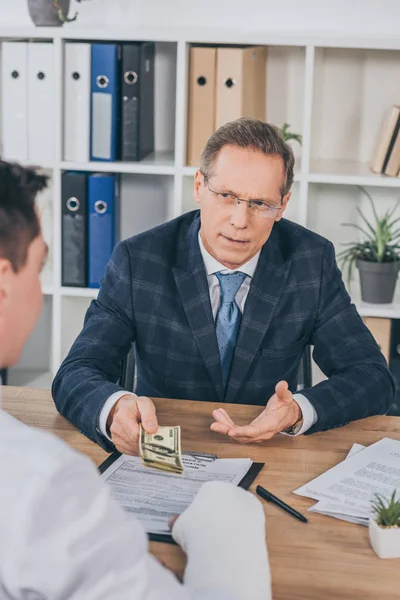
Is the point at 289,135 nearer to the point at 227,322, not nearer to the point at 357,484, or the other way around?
the point at 227,322

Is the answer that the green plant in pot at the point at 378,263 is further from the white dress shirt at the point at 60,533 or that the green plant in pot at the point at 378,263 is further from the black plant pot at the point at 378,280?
the white dress shirt at the point at 60,533

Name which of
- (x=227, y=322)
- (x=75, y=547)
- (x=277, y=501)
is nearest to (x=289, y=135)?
(x=227, y=322)

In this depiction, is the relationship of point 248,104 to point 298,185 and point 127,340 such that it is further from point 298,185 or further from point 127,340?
point 127,340

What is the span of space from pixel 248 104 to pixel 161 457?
1.79 metres

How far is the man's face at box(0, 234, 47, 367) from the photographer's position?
3.21 feet

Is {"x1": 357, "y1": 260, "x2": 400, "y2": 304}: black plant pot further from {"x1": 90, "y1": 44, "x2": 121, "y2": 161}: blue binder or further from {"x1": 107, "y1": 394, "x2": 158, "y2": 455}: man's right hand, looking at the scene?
{"x1": 107, "y1": 394, "x2": 158, "y2": 455}: man's right hand

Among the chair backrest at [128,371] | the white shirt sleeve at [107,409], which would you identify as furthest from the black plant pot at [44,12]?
the white shirt sleeve at [107,409]

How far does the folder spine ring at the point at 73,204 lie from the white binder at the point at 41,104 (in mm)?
140

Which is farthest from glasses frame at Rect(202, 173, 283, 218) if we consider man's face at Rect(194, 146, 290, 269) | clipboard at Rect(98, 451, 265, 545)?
clipboard at Rect(98, 451, 265, 545)

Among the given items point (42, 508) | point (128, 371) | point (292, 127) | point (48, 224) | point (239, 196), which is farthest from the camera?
point (48, 224)

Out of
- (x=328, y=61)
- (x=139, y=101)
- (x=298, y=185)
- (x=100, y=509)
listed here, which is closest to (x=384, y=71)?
(x=328, y=61)

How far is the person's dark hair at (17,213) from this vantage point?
98 cm

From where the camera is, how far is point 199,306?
2.02 m

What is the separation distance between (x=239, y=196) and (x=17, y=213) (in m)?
1.03
